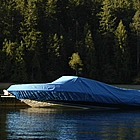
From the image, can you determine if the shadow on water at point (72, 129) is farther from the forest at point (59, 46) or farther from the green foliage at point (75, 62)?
the green foliage at point (75, 62)

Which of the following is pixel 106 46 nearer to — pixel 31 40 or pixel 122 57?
pixel 122 57

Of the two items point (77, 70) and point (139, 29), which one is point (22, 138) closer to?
point (77, 70)

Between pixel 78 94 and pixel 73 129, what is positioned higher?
pixel 78 94

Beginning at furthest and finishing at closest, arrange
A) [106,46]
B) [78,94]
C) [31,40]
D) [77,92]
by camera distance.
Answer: [106,46] < [31,40] < [78,94] < [77,92]

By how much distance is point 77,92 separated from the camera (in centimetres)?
2516

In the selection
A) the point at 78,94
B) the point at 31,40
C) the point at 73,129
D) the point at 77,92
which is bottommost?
the point at 73,129

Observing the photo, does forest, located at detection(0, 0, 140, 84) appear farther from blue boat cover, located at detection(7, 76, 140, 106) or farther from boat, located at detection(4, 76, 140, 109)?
blue boat cover, located at detection(7, 76, 140, 106)

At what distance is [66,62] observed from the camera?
229ft

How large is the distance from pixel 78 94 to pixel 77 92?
8.2 inches

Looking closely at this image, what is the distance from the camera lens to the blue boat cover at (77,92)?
82.7 ft


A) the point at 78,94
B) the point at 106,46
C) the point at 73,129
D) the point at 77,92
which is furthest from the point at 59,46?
the point at 73,129

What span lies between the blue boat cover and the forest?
35391 millimetres

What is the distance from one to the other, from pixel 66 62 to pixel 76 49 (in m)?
3.10

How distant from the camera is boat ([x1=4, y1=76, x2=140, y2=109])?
25281 millimetres
